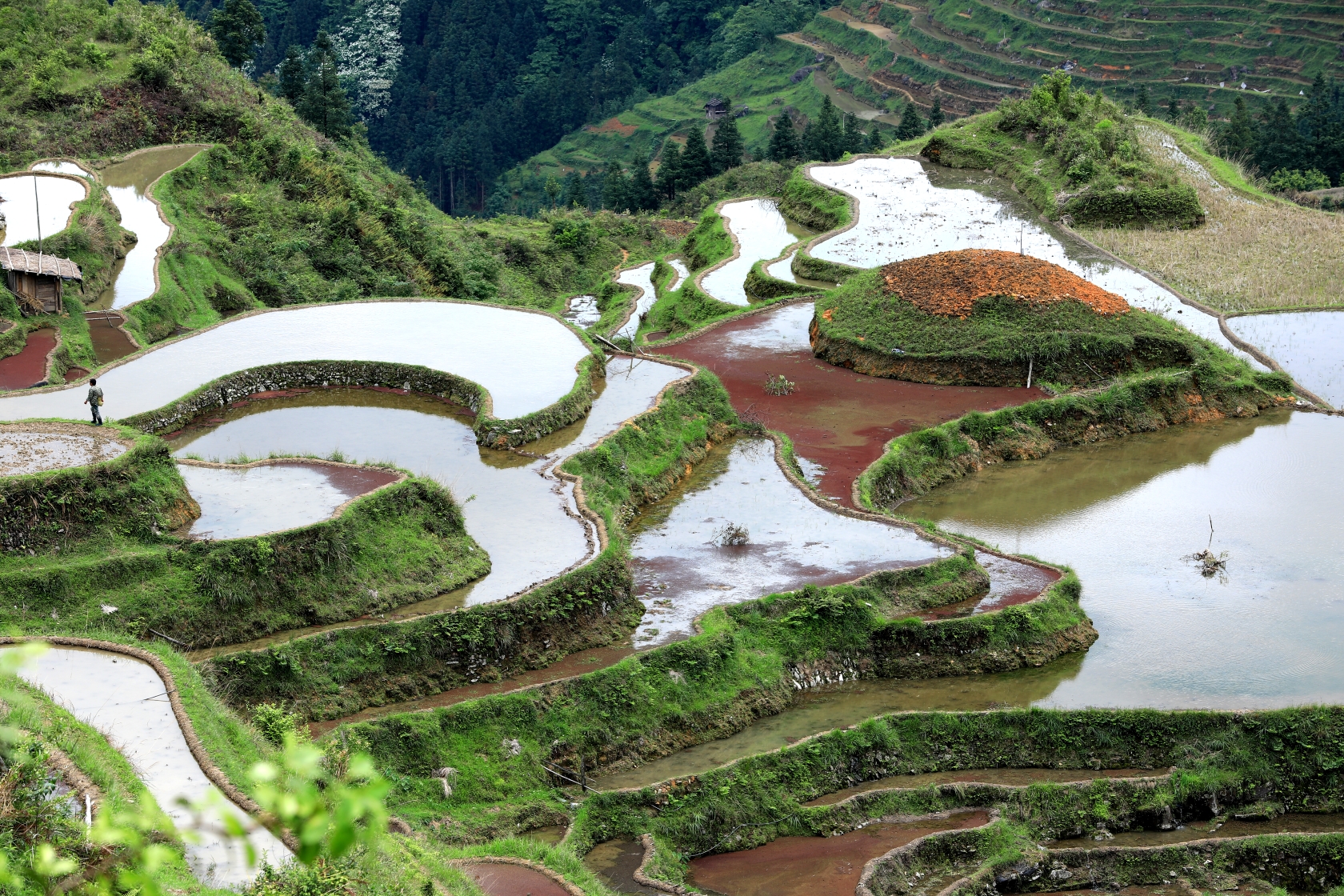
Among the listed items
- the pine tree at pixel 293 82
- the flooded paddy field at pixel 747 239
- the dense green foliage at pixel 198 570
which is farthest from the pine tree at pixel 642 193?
the dense green foliage at pixel 198 570

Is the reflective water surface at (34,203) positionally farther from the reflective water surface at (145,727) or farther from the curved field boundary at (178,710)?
the reflective water surface at (145,727)

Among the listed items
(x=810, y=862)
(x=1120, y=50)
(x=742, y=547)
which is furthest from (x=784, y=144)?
(x=810, y=862)

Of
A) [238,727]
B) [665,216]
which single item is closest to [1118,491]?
[238,727]

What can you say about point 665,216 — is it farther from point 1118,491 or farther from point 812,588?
point 812,588

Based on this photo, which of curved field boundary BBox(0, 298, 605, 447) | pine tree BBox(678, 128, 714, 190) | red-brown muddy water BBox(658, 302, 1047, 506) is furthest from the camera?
pine tree BBox(678, 128, 714, 190)

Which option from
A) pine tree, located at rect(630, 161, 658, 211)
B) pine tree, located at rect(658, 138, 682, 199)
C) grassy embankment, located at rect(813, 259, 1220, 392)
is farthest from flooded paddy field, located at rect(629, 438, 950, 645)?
pine tree, located at rect(630, 161, 658, 211)

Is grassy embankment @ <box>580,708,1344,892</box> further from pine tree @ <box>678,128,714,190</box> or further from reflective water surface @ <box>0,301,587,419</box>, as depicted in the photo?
Result: pine tree @ <box>678,128,714,190</box>
